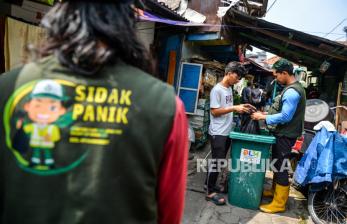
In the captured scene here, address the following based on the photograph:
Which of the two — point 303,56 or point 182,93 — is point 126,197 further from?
point 303,56

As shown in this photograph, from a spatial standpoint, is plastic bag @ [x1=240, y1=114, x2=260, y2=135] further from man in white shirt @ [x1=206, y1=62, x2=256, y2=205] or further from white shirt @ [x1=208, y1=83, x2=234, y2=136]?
white shirt @ [x1=208, y1=83, x2=234, y2=136]

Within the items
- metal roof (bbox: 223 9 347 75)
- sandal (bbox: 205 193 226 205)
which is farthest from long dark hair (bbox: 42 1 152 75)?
metal roof (bbox: 223 9 347 75)

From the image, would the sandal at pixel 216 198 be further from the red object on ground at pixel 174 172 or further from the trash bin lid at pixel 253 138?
the red object on ground at pixel 174 172

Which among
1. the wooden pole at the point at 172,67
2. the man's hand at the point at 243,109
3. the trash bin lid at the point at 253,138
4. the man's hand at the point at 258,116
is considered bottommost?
the trash bin lid at the point at 253,138

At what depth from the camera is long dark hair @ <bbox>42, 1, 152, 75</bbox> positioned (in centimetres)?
110

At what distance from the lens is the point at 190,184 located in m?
5.84

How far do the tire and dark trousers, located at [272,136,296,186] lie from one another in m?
0.44

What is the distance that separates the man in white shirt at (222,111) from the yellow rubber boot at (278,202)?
0.68m

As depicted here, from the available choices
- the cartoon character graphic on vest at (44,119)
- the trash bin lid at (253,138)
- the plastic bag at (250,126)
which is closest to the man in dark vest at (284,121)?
the plastic bag at (250,126)

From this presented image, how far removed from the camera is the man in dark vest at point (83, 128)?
1083 mm

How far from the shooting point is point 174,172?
3.93 feet

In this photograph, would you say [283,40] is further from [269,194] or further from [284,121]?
[269,194]

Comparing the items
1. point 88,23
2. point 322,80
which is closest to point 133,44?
point 88,23

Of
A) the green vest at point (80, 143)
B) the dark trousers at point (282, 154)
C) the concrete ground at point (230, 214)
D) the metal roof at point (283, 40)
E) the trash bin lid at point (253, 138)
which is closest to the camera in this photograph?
the green vest at point (80, 143)
